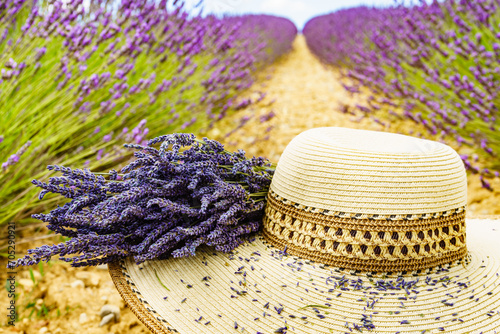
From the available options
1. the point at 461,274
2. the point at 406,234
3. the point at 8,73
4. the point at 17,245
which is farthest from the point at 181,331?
the point at 17,245

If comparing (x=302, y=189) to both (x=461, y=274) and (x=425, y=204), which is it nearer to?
(x=425, y=204)

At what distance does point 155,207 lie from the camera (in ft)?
3.67

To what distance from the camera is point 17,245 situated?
1967 mm

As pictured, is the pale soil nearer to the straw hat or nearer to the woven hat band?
the straw hat

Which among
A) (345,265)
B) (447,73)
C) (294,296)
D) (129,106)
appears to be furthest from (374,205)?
(447,73)

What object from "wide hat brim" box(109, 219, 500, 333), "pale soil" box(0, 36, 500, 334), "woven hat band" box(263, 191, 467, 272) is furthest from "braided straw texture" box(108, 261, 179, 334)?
"pale soil" box(0, 36, 500, 334)

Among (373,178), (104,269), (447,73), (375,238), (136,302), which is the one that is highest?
(447,73)

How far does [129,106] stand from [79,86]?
28 centimetres

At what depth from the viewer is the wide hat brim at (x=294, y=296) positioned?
92cm

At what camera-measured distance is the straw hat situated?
94 centimetres

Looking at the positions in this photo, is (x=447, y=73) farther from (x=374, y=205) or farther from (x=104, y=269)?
(x=104, y=269)

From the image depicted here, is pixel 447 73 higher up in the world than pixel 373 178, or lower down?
higher up

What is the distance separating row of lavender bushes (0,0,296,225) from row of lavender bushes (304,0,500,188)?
169cm

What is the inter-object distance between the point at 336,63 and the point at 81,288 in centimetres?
589
